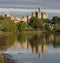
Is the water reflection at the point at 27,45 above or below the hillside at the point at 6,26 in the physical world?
above

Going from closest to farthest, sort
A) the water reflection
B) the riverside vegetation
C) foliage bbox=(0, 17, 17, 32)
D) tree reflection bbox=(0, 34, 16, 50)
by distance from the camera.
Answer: the water reflection
tree reflection bbox=(0, 34, 16, 50)
foliage bbox=(0, 17, 17, 32)
the riverside vegetation

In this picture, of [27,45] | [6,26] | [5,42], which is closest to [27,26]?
[6,26]

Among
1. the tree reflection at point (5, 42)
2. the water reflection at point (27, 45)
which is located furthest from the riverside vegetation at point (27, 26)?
the water reflection at point (27, 45)

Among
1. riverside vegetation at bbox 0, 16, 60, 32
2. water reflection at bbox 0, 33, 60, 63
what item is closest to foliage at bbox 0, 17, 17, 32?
riverside vegetation at bbox 0, 16, 60, 32

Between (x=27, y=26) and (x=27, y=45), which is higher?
(x=27, y=45)

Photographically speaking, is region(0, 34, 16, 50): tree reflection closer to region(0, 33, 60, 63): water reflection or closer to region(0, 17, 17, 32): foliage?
region(0, 33, 60, 63): water reflection

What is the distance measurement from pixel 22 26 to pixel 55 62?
182 feet

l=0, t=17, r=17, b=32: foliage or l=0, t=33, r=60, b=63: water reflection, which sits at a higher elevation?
l=0, t=33, r=60, b=63: water reflection

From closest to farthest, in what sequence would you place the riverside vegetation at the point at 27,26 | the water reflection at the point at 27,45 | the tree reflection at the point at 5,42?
the water reflection at the point at 27,45 < the tree reflection at the point at 5,42 < the riverside vegetation at the point at 27,26

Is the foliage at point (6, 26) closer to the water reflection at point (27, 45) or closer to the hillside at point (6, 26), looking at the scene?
the hillside at point (6, 26)

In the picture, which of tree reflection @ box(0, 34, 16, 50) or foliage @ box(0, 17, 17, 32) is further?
foliage @ box(0, 17, 17, 32)

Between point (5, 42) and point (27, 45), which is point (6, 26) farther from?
point (27, 45)

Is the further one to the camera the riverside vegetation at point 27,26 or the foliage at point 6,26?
the riverside vegetation at point 27,26

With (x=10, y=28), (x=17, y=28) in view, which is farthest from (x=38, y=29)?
(x=10, y=28)
